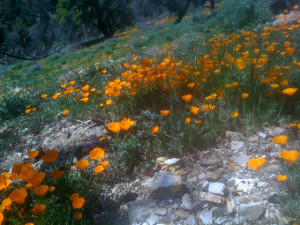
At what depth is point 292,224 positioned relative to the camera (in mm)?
1474

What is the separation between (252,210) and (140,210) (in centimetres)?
79

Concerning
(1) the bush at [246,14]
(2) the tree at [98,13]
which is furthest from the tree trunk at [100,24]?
(1) the bush at [246,14]

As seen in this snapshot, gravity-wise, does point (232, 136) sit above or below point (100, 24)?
below

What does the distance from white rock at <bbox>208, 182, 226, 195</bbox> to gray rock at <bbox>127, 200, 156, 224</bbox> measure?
0.46 m

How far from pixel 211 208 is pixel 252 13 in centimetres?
792

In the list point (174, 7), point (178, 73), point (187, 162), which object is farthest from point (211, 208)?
point (174, 7)

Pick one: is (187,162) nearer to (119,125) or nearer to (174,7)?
(119,125)

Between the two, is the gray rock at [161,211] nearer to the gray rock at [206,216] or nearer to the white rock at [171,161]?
the gray rock at [206,216]

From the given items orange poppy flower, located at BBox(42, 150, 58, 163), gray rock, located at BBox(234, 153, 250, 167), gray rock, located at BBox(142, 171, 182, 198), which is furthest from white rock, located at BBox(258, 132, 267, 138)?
orange poppy flower, located at BBox(42, 150, 58, 163)

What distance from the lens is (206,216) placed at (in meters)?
1.73

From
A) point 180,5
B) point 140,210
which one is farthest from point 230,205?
point 180,5

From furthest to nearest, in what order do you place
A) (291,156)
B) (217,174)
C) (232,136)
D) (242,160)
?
(232,136) → (242,160) → (217,174) → (291,156)

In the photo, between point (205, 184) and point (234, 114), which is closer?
point (205, 184)

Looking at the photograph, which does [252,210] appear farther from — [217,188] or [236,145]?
[236,145]
